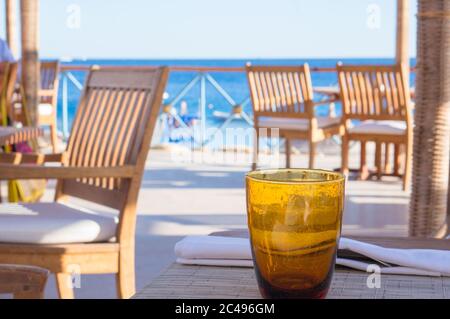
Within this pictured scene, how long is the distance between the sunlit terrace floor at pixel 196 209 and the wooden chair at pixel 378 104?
0.30 metres

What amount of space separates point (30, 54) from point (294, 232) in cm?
349

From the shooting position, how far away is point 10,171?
1654 millimetres

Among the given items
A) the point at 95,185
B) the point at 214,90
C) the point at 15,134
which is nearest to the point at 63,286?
the point at 95,185

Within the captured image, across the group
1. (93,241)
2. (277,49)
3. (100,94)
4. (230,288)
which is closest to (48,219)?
(93,241)

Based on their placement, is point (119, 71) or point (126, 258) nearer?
point (126, 258)

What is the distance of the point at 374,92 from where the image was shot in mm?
4449

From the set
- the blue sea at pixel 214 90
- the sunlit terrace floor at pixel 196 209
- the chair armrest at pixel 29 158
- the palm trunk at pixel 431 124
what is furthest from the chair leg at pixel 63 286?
the blue sea at pixel 214 90

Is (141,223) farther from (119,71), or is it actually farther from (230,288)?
(230,288)

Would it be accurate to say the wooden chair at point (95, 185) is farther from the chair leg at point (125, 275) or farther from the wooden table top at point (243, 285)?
the wooden table top at point (243, 285)

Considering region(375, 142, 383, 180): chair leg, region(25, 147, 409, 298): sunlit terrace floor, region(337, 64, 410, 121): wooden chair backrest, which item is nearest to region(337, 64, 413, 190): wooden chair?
region(337, 64, 410, 121): wooden chair backrest

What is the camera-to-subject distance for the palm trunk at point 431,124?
5.92 feet

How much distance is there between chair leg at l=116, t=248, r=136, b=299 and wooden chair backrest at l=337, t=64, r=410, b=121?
281 cm

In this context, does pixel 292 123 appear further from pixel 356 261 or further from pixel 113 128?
pixel 356 261
